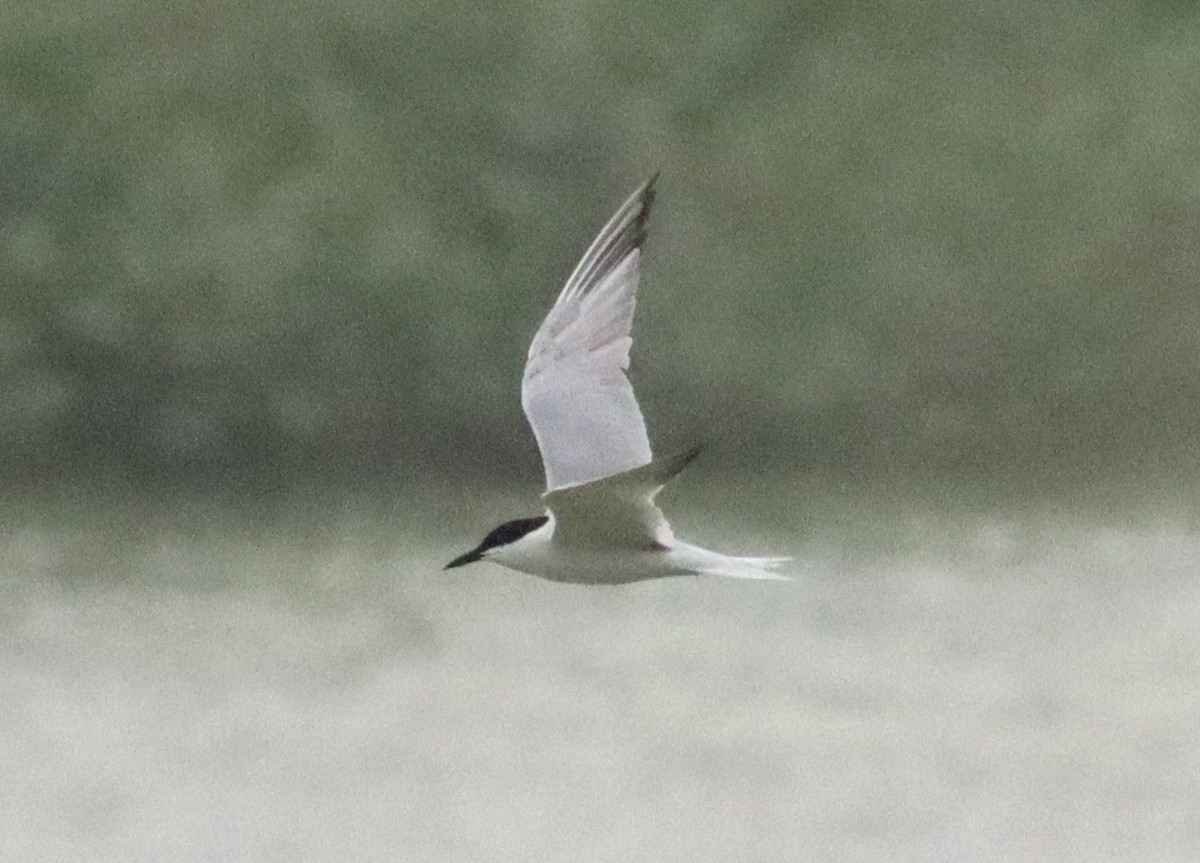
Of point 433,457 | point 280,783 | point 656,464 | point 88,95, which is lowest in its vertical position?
point 656,464

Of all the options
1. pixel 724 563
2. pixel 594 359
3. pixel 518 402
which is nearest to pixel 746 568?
pixel 724 563

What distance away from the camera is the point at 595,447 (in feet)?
12.0

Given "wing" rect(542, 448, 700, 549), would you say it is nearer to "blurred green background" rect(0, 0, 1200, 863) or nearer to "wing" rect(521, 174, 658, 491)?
"wing" rect(521, 174, 658, 491)

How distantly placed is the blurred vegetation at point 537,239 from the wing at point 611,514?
347cm

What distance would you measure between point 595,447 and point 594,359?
0.18m

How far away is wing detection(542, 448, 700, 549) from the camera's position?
315cm

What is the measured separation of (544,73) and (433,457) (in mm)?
1222

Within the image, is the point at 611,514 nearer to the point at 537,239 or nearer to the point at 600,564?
the point at 600,564

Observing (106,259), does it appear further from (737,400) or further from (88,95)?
(737,400)

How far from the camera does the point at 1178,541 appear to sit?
7582mm

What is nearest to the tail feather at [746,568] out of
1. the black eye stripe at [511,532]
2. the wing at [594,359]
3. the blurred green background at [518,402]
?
the black eye stripe at [511,532]

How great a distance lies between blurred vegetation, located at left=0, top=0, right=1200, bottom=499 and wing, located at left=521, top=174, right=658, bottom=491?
3.03 meters

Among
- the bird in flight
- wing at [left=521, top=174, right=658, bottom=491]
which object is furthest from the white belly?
wing at [left=521, top=174, right=658, bottom=491]

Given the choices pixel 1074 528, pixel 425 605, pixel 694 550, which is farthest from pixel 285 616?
pixel 694 550
